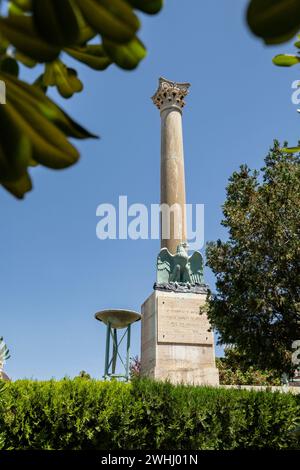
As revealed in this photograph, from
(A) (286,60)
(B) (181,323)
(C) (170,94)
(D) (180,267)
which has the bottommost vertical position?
(A) (286,60)

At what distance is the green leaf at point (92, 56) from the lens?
0.74 m

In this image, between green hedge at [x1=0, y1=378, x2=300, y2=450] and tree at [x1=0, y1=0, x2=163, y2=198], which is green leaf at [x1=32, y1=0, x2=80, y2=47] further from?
green hedge at [x1=0, y1=378, x2=300, y2=450]

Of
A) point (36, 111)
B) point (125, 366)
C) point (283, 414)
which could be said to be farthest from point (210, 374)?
point (36, 111)

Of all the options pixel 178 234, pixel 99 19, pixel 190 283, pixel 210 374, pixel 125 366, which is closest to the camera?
pixel 99 19

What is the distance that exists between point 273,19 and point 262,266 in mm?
13376

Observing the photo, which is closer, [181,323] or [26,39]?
[26,39]

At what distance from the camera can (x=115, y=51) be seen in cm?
58

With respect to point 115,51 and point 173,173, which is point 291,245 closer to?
point 173,173

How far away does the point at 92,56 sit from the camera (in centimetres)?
76

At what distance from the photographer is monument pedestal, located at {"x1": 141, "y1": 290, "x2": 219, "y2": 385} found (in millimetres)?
17666

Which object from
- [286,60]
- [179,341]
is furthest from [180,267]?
[286,60]

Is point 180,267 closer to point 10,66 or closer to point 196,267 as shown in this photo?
point 196,267

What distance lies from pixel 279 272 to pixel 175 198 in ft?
33.0

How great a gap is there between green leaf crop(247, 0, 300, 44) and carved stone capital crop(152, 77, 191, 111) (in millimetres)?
25165
